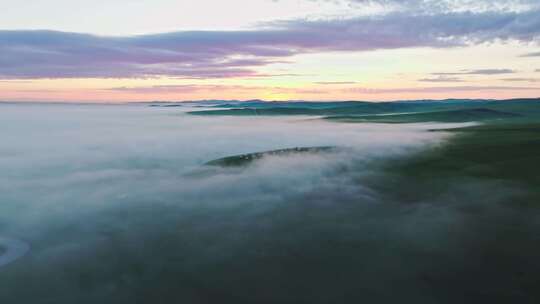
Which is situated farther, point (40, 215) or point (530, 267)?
point (40, 215)

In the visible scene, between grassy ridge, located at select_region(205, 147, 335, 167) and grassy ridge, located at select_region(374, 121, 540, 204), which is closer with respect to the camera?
grassy ridge, located at select_region(374, 121, 540, 204)

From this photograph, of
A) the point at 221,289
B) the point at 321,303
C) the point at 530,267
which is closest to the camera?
the point at 321,303

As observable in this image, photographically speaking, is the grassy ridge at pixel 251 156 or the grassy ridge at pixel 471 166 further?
the grassy ridge at pixel 251 156

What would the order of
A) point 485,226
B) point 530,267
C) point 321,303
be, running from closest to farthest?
point 321,303 < point 530,267 < point 485,226

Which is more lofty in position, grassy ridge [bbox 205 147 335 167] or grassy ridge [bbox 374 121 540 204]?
grassy ridge [bbox 374 121 540 204]

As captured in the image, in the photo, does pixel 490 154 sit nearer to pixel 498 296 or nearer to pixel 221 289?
pixel 498 296

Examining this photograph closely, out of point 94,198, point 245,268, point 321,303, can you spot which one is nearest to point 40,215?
point 94,198

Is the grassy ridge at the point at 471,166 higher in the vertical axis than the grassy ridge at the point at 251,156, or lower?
higher

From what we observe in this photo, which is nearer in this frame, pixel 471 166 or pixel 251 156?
pixel 471 166

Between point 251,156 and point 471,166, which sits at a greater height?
point 471,166
